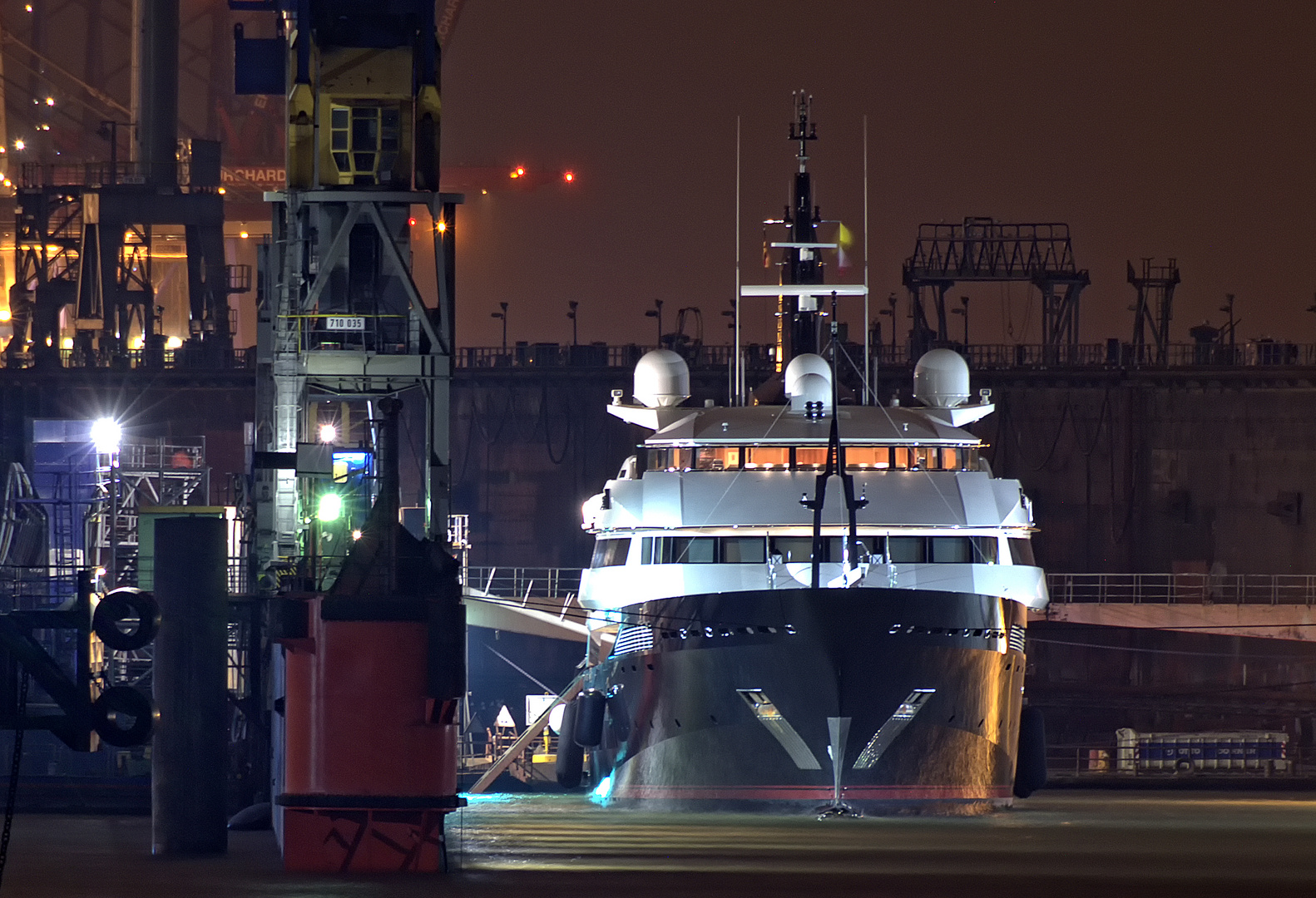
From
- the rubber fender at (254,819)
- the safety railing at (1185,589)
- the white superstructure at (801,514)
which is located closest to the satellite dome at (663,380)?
the white superstructure at (801,514)

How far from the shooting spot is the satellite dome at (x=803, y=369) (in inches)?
1686

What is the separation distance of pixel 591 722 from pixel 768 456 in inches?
232

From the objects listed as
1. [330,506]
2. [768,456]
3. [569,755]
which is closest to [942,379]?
[768,456]

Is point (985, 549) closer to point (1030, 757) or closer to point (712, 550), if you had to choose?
point (1030, 757)

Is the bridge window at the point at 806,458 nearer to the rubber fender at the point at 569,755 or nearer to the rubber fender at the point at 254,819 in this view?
the rubber fender at the point at 569,755

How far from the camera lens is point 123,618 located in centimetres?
1725

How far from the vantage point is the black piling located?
84.4 ft

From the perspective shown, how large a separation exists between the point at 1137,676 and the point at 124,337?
36.8 meters

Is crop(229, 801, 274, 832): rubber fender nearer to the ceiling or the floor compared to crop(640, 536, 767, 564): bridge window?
nearer to the floor

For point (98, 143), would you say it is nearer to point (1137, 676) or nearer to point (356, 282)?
point (1137, 676)

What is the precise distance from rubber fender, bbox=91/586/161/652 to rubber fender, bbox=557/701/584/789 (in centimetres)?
2522

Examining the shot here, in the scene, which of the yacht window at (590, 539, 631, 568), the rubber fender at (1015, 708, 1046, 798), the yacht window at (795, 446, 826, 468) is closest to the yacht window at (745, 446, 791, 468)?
the yacht window at (795, 446, 826, 468)

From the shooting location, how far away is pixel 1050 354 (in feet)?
224

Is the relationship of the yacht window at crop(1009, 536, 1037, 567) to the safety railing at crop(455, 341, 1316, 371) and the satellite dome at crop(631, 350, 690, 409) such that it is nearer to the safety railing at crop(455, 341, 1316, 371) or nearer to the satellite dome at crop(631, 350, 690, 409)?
the satellite dome at crop(631, 350, 690, 409)
